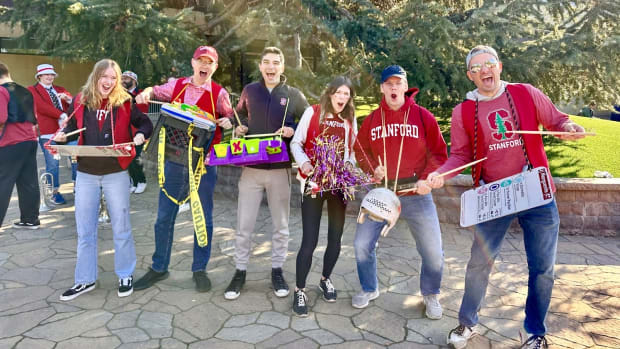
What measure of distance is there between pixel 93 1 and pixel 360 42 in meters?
4.18

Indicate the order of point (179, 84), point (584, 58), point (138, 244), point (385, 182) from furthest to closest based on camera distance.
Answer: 1. point (584, 58)
2. point (138, 244)
3. point (179, 84)
4. point (385, 182)

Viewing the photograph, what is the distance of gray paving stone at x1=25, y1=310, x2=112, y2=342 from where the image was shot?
131 inches

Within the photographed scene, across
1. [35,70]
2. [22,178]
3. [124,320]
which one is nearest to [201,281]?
[124,320]

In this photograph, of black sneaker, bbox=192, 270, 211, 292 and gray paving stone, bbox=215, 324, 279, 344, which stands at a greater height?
black sneaker, bbox=192, 270, 211, 292

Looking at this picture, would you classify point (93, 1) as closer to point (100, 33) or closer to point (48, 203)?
point (100, 33)

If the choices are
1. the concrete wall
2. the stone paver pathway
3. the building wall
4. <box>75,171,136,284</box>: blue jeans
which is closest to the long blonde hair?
<box>75,171,136,284</box>: blue jeans

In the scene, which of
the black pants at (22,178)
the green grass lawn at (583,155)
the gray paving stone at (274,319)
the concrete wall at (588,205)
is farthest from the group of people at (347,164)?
the green grass lawn at (583,155)

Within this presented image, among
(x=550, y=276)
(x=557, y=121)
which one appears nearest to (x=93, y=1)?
(x=557, y=121)

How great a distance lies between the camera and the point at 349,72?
7480 millimetres

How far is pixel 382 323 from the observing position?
11.9 feet

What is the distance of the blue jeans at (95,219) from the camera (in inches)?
149

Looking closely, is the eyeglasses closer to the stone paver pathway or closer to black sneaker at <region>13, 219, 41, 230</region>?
the stone paver pathway

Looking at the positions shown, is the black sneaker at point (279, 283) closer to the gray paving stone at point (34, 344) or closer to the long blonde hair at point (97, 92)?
the gray paving stone at point (34, 344)

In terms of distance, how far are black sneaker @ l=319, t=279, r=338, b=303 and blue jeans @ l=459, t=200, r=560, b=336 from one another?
1152 millimetres
